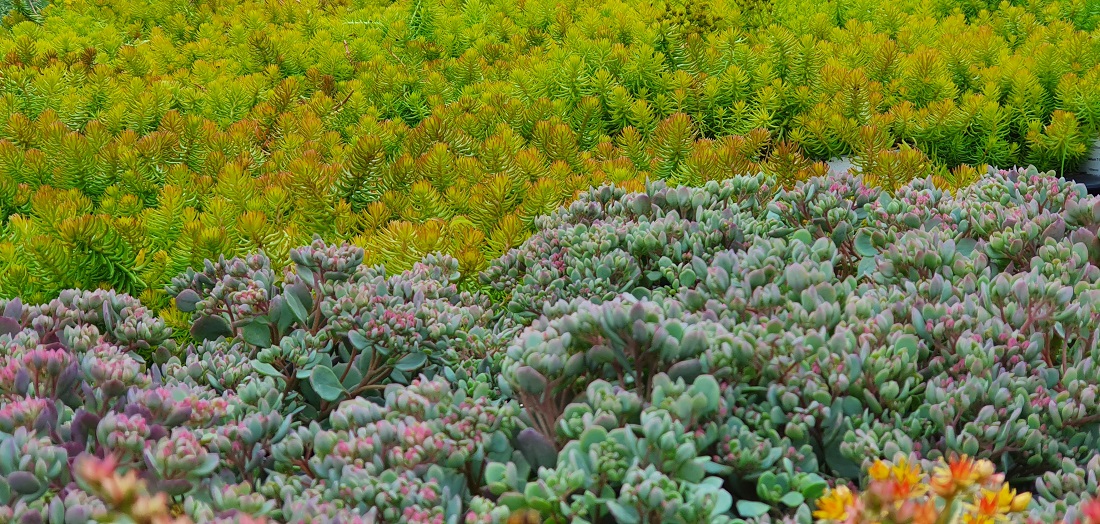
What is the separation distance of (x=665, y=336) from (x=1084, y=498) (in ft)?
2.02

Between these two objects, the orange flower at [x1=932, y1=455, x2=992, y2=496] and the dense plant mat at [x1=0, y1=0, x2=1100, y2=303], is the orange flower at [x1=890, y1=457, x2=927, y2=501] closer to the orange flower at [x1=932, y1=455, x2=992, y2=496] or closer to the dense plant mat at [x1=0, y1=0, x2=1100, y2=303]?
the orange flower at [x1=932, y1=455, x2=992, y2=496]

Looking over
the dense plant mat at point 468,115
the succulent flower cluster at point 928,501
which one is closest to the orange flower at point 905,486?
the succulent flower cluster at point 928,501

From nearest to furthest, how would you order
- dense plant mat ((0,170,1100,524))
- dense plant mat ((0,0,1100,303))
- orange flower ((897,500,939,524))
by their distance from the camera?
orange flower ((897,500,939,524)), dense plant mat ((0,170,1100,524)), dense plant mat ((0,0,1100,303))

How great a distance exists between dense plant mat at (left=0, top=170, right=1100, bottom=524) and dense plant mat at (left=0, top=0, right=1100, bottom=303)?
520mm

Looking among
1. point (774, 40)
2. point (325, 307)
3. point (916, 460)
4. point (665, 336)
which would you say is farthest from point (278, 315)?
point (774, 40)

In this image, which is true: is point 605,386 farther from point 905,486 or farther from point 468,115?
point 468,115

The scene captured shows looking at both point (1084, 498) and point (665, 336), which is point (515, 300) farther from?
point (1084, 498)

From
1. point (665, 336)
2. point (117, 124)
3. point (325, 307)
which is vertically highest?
point (665, 336)

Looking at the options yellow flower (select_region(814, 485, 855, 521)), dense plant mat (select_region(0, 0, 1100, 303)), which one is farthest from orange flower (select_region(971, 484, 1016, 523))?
dense plant mat (select_region(0, 0, 1100, 303))

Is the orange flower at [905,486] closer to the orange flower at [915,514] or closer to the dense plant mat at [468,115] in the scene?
the orange flower at [915,514]

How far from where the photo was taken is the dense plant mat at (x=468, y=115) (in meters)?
2.52

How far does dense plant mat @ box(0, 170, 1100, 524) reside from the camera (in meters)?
1.21

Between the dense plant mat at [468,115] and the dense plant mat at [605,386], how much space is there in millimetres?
520

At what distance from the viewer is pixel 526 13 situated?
4.36 metres
